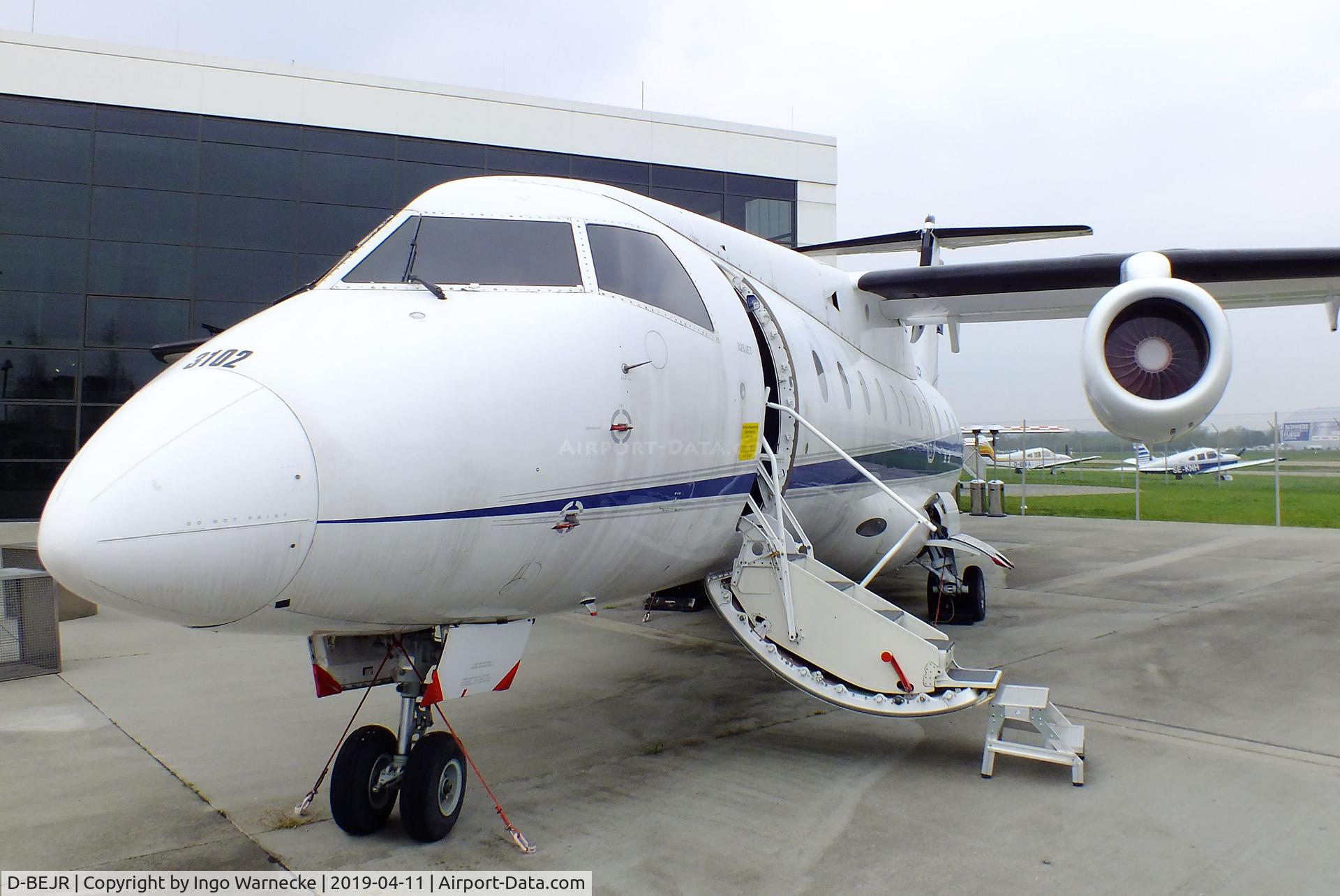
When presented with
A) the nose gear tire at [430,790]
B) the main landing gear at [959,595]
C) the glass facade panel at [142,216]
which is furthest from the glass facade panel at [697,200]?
the nose gear tire at [430,790]

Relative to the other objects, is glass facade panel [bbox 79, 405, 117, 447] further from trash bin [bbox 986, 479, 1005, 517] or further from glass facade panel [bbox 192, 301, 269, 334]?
trash bin [bbox 986, 479, 1005, 517]

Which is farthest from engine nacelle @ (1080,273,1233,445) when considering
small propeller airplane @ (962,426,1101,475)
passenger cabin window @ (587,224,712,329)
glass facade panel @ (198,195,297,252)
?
small propeller airplane @ (962,426,1101,475)

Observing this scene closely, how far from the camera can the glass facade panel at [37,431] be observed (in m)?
16.4

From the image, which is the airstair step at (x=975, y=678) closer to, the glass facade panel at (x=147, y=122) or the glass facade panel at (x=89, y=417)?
the glass facade panel at (x=89, y=417)

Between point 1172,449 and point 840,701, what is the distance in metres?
45.8

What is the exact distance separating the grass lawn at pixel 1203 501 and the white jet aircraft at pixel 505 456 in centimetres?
2077

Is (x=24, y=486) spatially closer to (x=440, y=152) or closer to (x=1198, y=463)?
(x=440, y=152)

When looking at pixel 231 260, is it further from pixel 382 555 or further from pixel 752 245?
pixel 382 555

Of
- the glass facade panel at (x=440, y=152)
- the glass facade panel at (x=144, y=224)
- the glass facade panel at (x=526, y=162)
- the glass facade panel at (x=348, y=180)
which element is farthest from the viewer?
the glass facade panel at (x=526, y=162)

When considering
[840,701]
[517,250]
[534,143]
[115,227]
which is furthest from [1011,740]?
[115,227]

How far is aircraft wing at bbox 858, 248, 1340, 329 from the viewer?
294 inches

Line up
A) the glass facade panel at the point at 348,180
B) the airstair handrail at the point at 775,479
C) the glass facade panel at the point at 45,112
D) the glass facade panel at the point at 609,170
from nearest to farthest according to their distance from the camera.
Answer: the airstair handrail at the point at 775,479
the glass facade panel at the point at 45,112
the glass facade panel at the point at 348,180
the glass facade panel at the point at 609,170

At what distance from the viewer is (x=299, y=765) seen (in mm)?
5676

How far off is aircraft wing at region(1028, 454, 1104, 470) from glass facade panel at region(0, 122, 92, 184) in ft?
129
